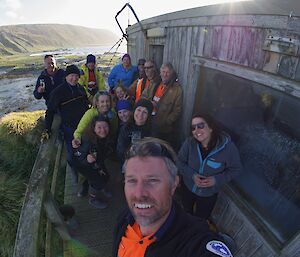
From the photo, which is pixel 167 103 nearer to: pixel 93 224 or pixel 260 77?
pixel 260 77

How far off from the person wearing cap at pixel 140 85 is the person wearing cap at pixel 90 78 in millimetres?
859

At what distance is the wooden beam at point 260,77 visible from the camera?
1952 mm

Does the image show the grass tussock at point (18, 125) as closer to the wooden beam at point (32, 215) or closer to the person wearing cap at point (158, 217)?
the wooden beam at point (32, 215)

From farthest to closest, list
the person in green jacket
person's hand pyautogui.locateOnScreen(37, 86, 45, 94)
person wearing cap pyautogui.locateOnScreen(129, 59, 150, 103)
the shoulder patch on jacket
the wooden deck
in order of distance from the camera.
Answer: person wearing cap pyautogui.locateOnScreen(129, 59, 150, 103), person's hand pyautogui.locateOnScreen(37, 86, 45, 94), the person in green jacket, the wooden deck, the shoulder patch on jacket

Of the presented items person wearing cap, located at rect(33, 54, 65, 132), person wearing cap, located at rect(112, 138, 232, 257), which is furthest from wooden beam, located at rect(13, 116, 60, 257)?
person wearing cap, located at rect(33, 54, 65, 132)

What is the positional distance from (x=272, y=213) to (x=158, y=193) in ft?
5.88

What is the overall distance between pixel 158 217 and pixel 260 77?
1.75 metres

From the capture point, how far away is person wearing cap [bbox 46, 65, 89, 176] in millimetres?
4020

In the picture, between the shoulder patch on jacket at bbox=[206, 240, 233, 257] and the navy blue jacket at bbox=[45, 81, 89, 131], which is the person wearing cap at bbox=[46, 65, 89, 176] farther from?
the shoulder patch on jacket at bbox=[206, 240, 233, 257]

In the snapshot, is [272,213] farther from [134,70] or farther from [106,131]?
[134,70]

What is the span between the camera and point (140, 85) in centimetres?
491

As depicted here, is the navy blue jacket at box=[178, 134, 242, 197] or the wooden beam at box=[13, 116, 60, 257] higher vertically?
the navy blue jacket at box=[178, 134, 242, 197]

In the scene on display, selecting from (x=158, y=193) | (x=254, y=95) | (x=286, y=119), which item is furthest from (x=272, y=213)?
(x=158, y=193)

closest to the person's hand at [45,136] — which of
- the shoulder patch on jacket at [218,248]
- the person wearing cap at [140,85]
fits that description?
the person wearing cap at [140,85]
